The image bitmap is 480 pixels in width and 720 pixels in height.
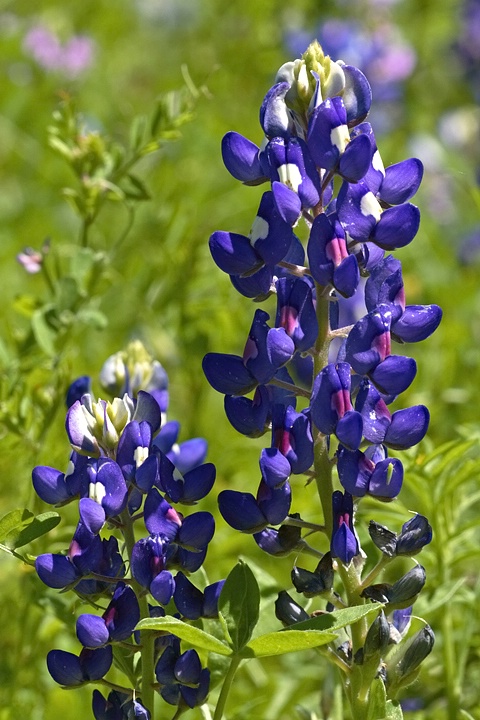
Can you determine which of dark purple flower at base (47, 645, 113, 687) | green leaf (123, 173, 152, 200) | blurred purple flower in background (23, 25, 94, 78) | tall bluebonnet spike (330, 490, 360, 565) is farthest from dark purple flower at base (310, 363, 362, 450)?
blurred purple flower in background (23, 25, 94, 78)

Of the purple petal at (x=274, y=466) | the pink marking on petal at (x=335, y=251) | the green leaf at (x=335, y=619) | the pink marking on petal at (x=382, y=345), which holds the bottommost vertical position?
the green leaf at (x=335, y=619)

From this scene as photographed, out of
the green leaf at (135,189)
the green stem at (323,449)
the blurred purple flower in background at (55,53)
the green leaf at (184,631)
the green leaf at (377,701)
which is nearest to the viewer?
the green leaf at (184,631)

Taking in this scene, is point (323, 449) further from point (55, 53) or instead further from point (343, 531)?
point (55, 53)

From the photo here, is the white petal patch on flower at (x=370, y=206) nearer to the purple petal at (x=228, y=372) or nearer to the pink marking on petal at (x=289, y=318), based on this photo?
the pink marking on petal at (x=289, y=318)

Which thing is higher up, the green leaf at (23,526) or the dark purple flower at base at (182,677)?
the green leaf at (23,526)

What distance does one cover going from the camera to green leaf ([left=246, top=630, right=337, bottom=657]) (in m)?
1.32

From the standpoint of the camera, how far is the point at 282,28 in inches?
217

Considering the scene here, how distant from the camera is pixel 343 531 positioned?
1469 mm

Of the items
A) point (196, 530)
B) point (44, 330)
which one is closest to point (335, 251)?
point (196, 530)

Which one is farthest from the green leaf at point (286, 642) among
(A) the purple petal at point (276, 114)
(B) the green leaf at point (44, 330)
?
(B) the green leaf at point (44, 330)

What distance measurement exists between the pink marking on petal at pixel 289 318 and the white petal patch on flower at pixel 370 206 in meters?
0.17

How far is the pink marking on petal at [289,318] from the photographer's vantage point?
59.7 inches

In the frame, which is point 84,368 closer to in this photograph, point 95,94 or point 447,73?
point 95,94

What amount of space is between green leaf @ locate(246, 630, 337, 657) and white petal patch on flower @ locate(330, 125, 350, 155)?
665mm
